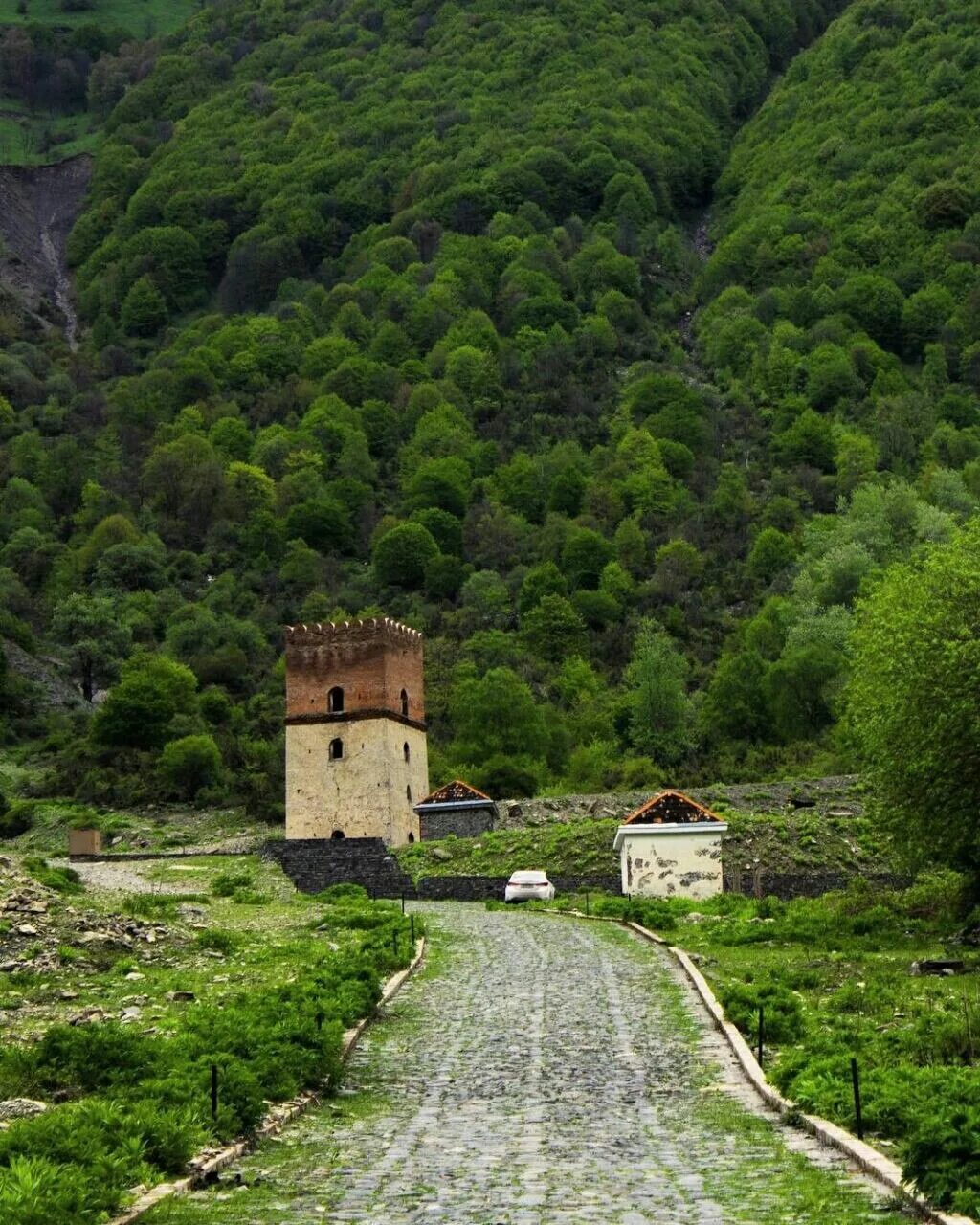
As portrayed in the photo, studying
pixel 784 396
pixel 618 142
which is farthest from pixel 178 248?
pixel 784 396

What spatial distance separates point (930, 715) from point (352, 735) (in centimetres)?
3615

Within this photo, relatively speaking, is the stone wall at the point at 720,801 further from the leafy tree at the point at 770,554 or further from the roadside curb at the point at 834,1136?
the leafy tree at the point at 770,554

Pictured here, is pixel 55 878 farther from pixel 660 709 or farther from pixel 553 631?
pixel 553 631

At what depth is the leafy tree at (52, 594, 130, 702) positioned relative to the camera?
97.0 metres

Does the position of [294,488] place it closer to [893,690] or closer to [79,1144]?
[893,690]

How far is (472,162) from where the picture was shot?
180250 mm

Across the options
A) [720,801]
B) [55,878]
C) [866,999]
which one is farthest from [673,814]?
[866,999]

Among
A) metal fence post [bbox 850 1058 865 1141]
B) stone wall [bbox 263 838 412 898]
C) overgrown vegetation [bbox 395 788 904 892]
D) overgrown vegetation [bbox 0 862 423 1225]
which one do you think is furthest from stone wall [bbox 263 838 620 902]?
metal fence post [bbox 850 1058 865 1141]

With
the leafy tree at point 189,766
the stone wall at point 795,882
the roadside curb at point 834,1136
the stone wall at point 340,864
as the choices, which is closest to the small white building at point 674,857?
the stone wall at point 795,882

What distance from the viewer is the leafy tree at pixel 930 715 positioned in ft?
94.3

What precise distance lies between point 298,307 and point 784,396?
51591 mm

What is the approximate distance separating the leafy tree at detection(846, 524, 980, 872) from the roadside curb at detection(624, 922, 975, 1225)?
885 cm

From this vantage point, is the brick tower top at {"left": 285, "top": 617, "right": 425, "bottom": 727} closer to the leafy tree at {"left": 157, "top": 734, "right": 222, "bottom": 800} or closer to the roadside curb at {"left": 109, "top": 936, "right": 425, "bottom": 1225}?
the leafy tree at {"left": 157, "top": 734, "right": 222, "bottom": 800}

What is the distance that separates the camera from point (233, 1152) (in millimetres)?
12812
